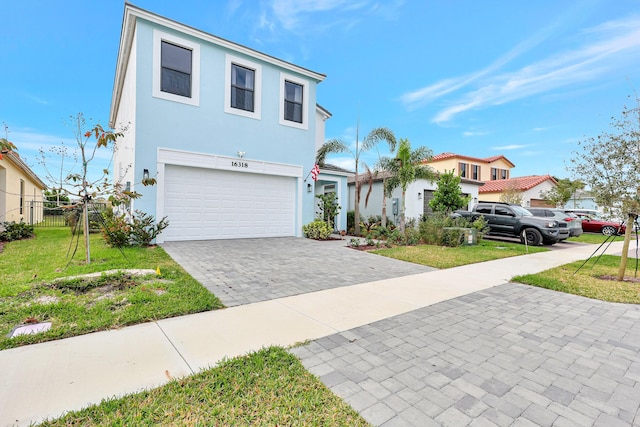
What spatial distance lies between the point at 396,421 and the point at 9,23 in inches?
647

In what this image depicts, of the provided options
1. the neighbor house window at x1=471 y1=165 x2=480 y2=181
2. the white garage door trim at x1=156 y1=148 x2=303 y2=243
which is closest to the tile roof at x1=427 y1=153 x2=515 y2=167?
the neighbor house window at x1=471 y1=165 x2=480 y2=181

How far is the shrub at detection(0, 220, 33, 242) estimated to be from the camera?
1016 centimetres

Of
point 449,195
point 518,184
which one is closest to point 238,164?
point 449,195

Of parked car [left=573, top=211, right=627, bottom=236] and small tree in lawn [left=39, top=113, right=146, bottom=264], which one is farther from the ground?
small tree in lawn [left=39, top=113, right=146, bottom=264]

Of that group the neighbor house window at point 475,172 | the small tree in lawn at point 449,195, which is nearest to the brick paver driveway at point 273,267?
the small tree in lawn at point 449,195

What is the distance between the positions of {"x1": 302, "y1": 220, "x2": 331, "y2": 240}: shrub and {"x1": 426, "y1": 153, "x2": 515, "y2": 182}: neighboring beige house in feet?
57.9

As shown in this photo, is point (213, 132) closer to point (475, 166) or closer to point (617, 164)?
point (617, 164)

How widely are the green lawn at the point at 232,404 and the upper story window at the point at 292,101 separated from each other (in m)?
11.4

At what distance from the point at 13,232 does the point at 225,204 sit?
7247mm

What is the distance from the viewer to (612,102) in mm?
6246

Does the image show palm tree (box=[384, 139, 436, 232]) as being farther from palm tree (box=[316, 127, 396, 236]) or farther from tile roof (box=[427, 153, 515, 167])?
tile roof (box=[427, 153, 515, 167])

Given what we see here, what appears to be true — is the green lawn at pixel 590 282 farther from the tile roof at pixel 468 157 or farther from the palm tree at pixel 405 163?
the tile roof at pixel 468 157

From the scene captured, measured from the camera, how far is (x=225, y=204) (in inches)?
442

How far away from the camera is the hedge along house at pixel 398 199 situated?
1800 centimetres
